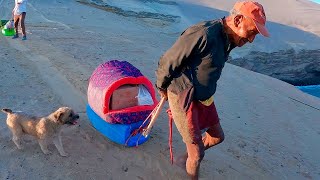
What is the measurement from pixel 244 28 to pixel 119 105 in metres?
2.16

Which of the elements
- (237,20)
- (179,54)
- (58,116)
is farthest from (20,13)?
(237,20)

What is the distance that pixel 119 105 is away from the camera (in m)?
5.34

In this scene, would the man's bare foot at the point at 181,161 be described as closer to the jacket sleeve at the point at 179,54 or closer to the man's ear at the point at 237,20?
the jacket sleeve at the point at 179,54

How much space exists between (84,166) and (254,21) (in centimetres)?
256

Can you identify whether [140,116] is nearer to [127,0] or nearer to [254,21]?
[254,21]

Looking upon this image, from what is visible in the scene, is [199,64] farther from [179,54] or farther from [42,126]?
[42,126]

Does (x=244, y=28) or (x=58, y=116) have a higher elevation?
(x=244, y=28)

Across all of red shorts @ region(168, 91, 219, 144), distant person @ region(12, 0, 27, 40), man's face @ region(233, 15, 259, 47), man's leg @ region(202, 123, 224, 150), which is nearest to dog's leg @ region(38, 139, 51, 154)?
red shorts @ region(168, 91, 219, 144)

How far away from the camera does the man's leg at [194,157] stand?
429cm

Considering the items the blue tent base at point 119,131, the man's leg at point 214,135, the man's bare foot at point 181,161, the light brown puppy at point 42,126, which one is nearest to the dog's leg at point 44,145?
the light brown puppy at point 42,126

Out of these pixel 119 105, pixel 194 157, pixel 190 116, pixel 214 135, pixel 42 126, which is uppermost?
pixel 190 116

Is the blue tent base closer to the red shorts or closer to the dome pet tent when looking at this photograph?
the dome pet tent

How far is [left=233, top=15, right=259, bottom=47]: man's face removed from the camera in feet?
12.2

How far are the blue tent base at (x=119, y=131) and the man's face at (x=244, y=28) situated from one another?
2008mm
